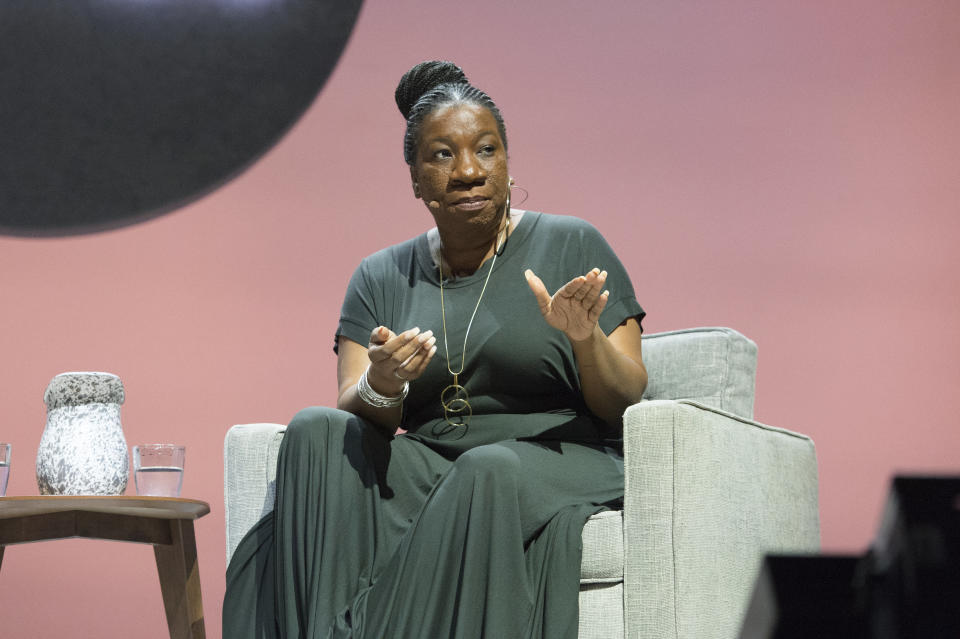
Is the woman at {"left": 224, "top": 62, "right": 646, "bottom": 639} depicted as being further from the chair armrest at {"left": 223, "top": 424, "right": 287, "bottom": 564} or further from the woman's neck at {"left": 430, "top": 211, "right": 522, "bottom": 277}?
the chair armrest at {"left": 223, "top": 424, "right": 287, "bottom": 564}

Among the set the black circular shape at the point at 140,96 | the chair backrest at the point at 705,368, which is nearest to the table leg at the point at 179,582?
the chair backrest at the point at 705,368

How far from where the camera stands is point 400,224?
2.87 m

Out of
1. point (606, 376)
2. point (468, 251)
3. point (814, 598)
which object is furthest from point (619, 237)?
point (814, 598)

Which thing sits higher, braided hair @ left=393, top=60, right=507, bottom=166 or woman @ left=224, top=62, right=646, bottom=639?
braided hair @ left=393, top=60, right=507, bottom=166

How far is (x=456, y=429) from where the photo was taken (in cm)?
174

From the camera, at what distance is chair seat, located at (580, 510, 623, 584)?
58.0 inches

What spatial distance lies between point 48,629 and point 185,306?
3.03 ft

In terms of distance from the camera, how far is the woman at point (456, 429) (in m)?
1.38

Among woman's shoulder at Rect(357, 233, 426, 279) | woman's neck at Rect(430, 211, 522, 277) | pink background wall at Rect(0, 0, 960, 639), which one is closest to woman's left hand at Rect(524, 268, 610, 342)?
woman's neck at Rect(430, 211, 522, 277)

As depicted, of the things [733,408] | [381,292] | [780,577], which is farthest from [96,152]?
[780,577]

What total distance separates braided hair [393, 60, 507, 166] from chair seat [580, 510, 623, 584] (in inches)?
28.9

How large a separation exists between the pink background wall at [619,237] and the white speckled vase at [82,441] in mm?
695

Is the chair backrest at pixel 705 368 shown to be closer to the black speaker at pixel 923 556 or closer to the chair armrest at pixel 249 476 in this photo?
the chair armrest at pixel 249 476

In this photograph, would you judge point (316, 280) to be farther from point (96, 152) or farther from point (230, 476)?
point (230, 476)
